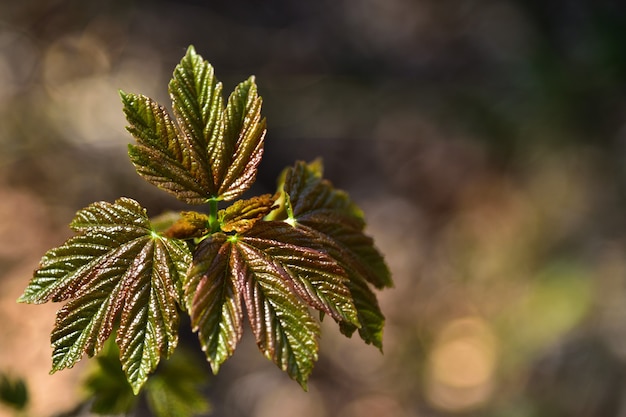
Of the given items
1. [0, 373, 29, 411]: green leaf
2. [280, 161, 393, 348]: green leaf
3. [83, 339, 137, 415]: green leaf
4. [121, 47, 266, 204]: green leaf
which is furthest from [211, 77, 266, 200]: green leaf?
[0, 373, 29, 411]: green leaf

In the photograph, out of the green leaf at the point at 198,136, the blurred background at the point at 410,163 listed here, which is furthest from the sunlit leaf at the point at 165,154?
the blurred background at the point at 410,163

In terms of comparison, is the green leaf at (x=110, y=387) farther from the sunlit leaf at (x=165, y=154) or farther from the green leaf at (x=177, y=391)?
the sunlit leaf at (x=165, y=154)

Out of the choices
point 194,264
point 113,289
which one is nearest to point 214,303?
point 194,264

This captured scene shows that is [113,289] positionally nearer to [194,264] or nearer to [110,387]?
[194,264]

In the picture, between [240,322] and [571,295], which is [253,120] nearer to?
[240,322]

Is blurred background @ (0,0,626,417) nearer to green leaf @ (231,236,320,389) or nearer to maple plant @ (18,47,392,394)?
maple plant @ (18,47,392,394)
